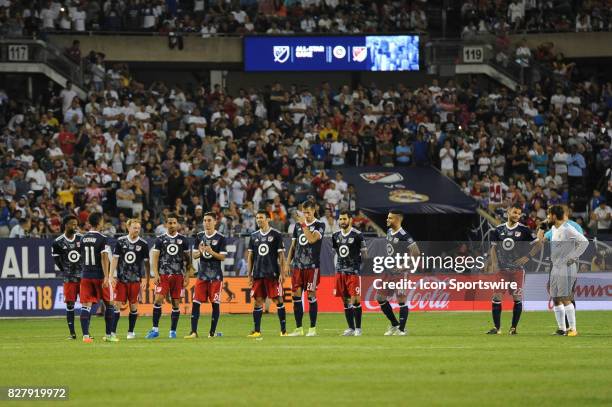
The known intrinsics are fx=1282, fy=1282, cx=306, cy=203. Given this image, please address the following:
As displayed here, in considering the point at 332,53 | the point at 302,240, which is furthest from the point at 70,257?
the point at 332,53

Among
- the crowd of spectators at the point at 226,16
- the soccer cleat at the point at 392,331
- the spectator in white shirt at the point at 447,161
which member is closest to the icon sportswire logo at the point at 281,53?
the crowd of spectators at the point at 226,16

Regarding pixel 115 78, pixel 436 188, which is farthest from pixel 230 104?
pixel 436 188

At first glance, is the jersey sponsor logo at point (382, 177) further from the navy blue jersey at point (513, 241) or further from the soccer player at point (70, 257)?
the soccer player at point (70, 257)

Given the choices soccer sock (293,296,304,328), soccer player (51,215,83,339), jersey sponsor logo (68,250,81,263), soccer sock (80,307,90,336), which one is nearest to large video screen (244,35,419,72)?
soccer sock (293,296,304,328)

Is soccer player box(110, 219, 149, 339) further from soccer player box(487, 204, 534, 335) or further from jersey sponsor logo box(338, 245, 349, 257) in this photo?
soccer player box(487, 204, 534, 335)

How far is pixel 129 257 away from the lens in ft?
78.2

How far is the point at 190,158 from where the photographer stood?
40688mm

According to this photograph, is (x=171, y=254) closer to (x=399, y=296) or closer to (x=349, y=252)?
(x=349, y=252)

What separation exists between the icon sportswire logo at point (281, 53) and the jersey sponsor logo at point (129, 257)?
2496 centimetres

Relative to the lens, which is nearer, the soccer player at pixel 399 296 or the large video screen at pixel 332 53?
the soccer player at pixel 399 296

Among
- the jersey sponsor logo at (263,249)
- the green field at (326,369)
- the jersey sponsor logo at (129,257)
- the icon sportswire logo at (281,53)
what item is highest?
the icon sportswire logo at (281,53)

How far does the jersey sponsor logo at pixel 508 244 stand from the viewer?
2438cm

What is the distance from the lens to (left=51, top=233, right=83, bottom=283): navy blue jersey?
23859 mm

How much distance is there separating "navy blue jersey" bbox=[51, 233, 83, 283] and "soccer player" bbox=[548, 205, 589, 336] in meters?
8.81
